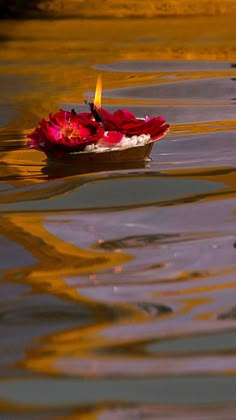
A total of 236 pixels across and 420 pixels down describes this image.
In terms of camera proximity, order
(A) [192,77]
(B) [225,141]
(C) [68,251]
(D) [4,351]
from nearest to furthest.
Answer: (D) [4,351] < (C) [68,251] < (B) [225,141] < (A) [192,77]

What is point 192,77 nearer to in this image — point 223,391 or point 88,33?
point 88,33

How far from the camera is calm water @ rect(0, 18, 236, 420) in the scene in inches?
76.5

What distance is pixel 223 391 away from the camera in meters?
1.92

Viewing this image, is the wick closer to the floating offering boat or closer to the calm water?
the floating offering boat

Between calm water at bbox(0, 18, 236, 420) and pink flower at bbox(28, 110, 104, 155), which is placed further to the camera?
pink flower at bbox(28, 110, 104, 155)

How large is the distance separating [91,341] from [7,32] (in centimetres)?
580

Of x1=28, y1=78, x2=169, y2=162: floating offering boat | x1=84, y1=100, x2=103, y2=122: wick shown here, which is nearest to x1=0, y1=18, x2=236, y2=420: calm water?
x1=28, y1=78, x2=169, y2=162: floating offering boat

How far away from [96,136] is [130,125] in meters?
0.15

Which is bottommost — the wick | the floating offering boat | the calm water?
the calm water

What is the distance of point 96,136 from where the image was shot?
381 cm

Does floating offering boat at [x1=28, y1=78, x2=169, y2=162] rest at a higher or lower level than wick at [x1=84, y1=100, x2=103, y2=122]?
lower

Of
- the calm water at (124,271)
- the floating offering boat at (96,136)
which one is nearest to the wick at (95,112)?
the floating offering boat at (96,136)

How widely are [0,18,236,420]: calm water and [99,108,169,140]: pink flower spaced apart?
0.39 feet

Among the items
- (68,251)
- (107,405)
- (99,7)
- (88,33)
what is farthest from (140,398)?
(99,7)
